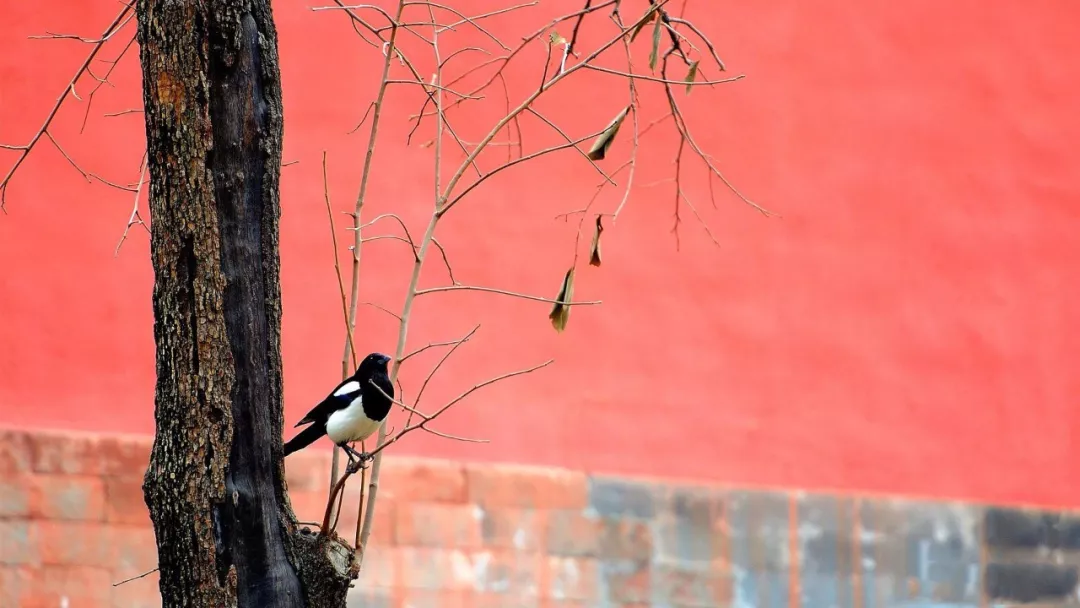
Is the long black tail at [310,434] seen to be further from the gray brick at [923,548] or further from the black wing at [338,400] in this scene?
the gray brick at [923,548]

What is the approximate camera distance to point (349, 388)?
3.03 metres

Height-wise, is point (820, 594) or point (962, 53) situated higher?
point (962, 53)

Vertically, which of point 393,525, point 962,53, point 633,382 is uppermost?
point 962,53

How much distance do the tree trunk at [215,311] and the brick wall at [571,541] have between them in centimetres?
194

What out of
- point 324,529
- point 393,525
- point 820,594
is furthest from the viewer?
point 820,594

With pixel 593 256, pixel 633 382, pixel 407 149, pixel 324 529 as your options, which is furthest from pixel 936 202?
pixel 324 529

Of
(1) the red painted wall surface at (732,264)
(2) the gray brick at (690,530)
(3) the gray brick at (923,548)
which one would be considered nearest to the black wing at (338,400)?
(1) the red painted wall surface at (732,264)

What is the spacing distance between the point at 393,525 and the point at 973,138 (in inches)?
97.9

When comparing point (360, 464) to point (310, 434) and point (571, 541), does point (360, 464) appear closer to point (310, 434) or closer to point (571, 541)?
point (310, 434)

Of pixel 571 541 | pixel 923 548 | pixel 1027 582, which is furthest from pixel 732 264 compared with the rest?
pixel 1027 582

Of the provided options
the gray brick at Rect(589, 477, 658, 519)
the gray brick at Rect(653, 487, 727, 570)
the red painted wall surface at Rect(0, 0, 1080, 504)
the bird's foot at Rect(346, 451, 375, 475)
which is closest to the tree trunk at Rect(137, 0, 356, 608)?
the bird's foot at Rect(346, 451, 375, 475)

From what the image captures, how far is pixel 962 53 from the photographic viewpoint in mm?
4906

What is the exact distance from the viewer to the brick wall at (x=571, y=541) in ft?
13.3

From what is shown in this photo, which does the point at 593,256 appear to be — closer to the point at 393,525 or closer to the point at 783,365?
the point at 393,525
